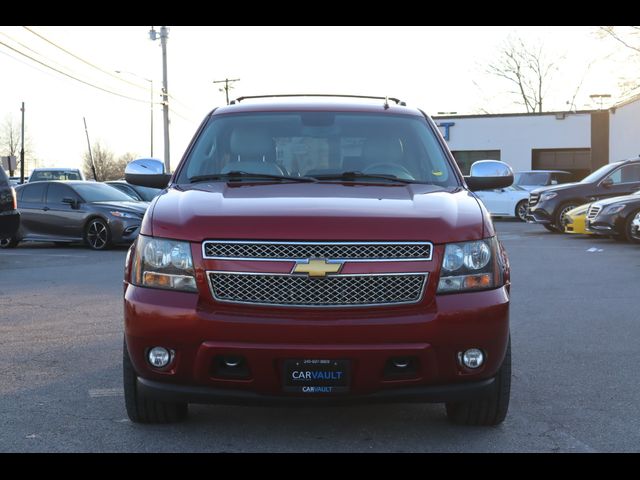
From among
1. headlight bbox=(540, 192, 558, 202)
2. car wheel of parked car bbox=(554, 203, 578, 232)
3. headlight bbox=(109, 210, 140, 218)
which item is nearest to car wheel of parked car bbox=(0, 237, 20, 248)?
headlight bbox=(109, 210, 140, 218)

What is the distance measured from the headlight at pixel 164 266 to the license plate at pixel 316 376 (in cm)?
58

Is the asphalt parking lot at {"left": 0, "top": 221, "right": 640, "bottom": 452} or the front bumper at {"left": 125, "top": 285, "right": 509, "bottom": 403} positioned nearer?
the front bumper at {"left": 125, "top": 285, "right": 509, "bottom": 403}

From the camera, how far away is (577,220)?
18.4 m

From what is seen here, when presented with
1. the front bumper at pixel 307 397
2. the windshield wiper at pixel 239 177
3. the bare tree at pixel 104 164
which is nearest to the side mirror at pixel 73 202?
the windshield wiper at pixel 239 177

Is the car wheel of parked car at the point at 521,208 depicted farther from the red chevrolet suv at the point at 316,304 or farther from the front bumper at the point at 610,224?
the red chevrolet suv at the point at 316,304

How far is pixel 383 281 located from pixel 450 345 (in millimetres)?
411

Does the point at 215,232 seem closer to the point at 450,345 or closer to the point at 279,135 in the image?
the point at 450,345

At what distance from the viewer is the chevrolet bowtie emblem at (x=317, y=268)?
383 cm

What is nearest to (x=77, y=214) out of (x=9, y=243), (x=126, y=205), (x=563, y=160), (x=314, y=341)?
(x=126, y=205)

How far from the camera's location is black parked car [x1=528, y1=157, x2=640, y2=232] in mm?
19844

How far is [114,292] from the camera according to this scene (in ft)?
32.4

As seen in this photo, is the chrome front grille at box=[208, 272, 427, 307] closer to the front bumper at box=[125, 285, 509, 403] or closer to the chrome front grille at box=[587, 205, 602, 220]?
the front bumper at box=[125, 285, 509, 403]

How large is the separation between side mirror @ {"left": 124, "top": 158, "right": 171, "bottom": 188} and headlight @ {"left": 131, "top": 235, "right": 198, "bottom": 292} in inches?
66.5

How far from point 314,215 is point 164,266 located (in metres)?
0.73
